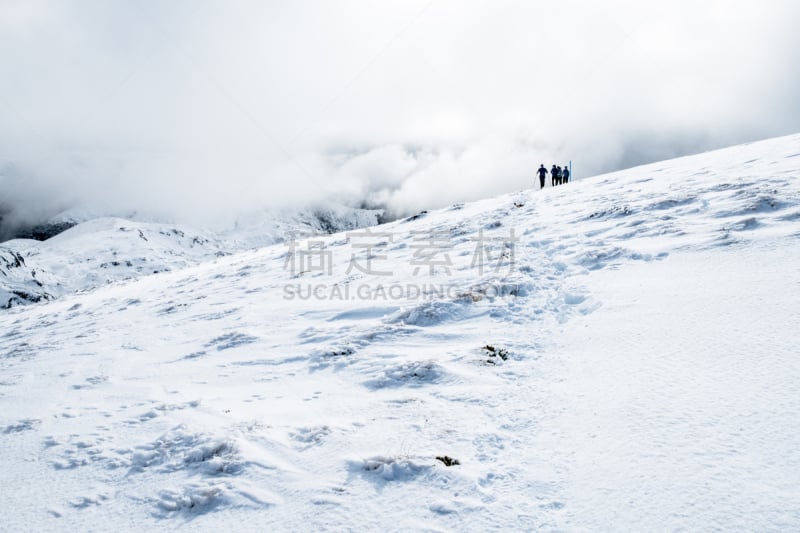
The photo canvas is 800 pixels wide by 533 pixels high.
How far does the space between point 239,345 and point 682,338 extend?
911cm

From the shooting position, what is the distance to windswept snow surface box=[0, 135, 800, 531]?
4.23 m

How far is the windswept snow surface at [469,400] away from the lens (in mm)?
4227

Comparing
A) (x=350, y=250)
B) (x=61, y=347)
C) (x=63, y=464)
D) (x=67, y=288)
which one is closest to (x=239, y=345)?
(x=63, y=464)

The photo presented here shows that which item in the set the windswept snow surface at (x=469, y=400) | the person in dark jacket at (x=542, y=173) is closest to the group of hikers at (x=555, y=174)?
the person in dark jacket at (x=542, y=173)

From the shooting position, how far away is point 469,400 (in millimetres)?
6301

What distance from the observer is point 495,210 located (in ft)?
74.1

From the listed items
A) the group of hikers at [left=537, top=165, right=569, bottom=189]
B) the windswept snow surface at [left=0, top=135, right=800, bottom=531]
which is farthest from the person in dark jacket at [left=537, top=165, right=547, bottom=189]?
the windswept snow surface at [left=0, top=135, right=800, bottom=531]

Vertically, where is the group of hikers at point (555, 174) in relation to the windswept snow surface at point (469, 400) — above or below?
above

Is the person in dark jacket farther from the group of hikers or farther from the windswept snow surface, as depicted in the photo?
the windswept snow surface

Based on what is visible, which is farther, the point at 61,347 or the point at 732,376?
the point at 61,347

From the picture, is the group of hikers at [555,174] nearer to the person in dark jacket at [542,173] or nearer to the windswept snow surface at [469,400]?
the person in dark jacket at [542,173]

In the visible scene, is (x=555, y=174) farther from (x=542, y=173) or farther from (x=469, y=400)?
(x=469, y=400)

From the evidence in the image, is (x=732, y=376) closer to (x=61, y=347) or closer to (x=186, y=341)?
(x=186, y=341)

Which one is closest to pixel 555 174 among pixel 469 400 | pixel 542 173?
pixel 542 173
